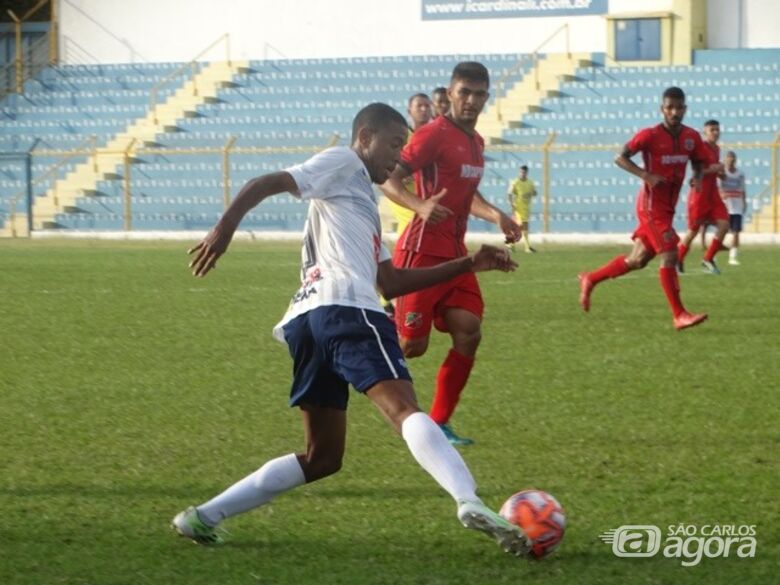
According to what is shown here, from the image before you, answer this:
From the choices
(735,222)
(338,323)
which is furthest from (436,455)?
(735,222)

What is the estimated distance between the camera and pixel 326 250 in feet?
19.0

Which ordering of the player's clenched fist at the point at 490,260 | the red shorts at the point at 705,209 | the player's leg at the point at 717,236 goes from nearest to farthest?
the player's clenched fist at the point at 490,260, the player's leg at the point at 717,236, the red shorts at the point at 705,209

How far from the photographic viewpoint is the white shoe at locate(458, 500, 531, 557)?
5.22 m

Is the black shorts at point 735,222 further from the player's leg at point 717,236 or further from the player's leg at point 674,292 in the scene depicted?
the player's leg at point 674,292

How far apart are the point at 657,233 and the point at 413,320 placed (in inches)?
255

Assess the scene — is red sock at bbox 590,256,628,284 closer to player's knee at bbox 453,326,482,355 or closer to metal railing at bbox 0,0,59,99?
player's knee at bbox 453,326,482,355

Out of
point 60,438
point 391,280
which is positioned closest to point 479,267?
point 391,280

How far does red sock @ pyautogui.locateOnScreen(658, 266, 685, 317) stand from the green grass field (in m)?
0.28

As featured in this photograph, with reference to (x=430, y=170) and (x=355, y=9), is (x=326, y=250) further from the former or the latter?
(x=355, y=9)

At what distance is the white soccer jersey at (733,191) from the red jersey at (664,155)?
1425cm

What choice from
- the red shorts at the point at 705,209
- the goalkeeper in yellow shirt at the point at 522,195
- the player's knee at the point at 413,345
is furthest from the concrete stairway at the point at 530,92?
the player's knee at the point at 413,345

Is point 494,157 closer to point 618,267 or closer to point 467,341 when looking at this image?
point 618,267

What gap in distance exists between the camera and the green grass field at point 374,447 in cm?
566

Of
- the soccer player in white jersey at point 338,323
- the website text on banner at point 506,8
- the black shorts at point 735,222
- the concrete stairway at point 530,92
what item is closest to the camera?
the soccer player in white jersey at point 338,323
